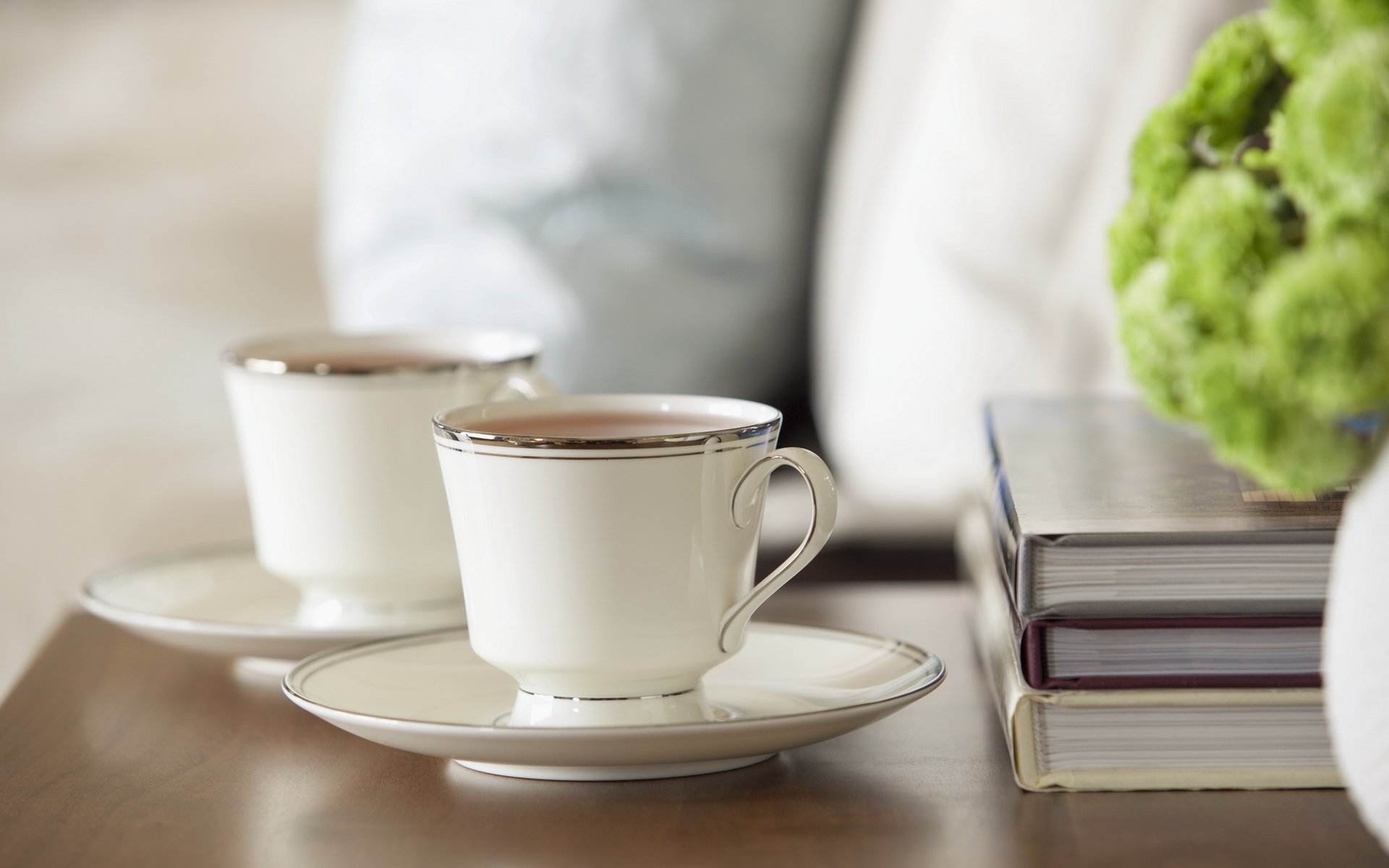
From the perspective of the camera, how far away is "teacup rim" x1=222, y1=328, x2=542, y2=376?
583 millimetres

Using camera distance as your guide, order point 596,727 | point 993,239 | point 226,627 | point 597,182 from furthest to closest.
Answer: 1. point 597,182
2. point 993,239
3. point 226,627
4. point 596,727

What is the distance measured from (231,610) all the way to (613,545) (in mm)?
294

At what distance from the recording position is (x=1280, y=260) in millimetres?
308

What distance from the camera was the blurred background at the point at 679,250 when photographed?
85cm

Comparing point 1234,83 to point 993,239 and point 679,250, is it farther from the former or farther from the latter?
point 679,250

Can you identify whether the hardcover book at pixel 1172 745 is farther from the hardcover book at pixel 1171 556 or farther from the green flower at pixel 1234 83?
the green flower at pixel 1234 83

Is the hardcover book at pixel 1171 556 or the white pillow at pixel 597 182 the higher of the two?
the white pillow at pixel 597 182

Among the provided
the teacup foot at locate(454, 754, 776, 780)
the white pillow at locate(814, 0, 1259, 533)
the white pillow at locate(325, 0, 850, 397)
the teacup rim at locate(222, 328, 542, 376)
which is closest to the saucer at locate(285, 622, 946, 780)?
the teacup foot at locate(454, 754, 776, 780)

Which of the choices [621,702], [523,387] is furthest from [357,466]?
[621,702]

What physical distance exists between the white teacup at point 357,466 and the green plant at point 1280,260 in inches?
11.6

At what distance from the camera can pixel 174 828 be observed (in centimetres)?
44

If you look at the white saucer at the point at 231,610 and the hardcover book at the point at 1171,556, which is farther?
the white saucer at the point at 231,610

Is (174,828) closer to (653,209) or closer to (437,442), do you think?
(437,442)

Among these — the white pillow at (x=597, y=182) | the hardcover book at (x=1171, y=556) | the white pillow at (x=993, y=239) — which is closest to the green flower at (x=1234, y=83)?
the hardcover book at (x=1171, y=556)
